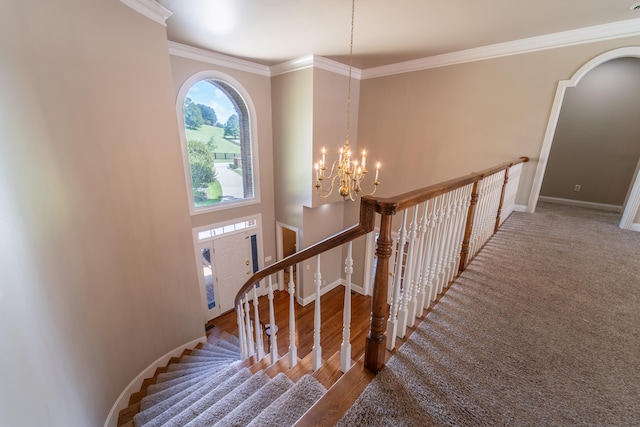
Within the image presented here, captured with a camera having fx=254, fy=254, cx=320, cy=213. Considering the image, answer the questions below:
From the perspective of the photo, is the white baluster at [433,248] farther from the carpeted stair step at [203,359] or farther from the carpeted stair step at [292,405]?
the carpeted stair step at [203,359]

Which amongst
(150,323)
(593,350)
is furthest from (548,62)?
(150,323)

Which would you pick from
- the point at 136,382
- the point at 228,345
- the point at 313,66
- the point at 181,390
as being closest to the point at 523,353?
the point at 181,390

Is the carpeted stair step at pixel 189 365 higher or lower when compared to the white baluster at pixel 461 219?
lower

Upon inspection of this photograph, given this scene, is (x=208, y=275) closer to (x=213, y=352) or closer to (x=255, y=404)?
(x=213, y=352)

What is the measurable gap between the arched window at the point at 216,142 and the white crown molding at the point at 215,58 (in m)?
0.24

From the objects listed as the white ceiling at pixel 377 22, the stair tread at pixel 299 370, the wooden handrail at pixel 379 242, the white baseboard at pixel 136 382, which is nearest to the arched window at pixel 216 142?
the white ceiling at pixel 377 22

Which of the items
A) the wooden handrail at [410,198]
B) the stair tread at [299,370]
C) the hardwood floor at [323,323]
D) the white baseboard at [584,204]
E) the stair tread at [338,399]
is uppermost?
the wooden handrail at [410,198]

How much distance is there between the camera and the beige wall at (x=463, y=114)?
3.51 metres

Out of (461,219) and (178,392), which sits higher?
(461,219)

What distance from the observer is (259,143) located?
17.5ft

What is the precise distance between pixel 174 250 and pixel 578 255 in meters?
4.45

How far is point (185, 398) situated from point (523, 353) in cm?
240

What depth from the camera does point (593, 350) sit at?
145 cm

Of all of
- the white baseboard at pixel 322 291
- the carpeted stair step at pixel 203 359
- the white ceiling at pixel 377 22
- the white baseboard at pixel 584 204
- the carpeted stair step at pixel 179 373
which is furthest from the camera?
the white baseboard at pixel 322 291
